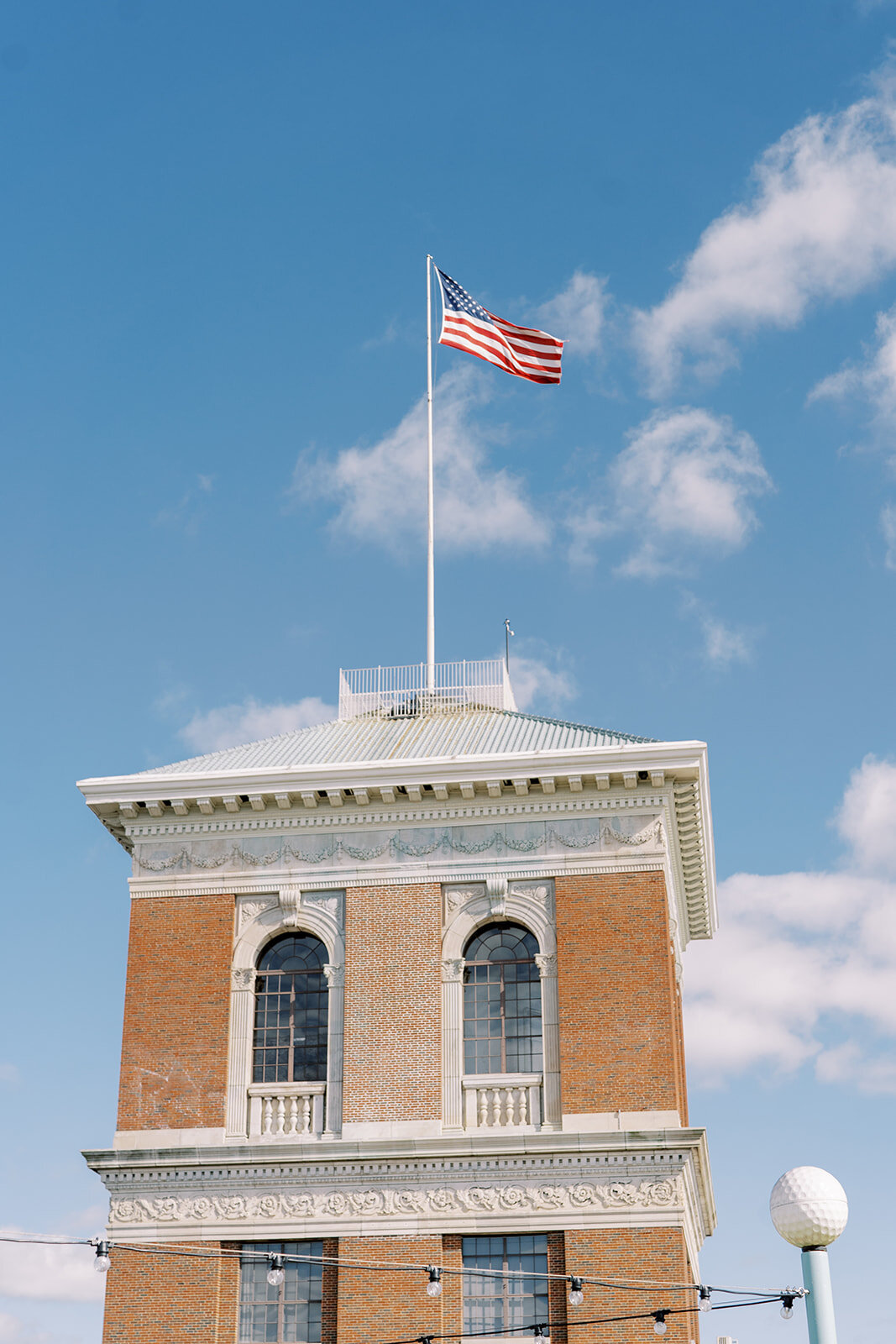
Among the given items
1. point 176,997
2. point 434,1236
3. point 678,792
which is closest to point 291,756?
point 176,997

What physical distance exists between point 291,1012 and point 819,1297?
14542mm

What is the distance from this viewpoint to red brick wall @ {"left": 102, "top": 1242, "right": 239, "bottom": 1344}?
90.3 ft

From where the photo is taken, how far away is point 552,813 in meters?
29.8

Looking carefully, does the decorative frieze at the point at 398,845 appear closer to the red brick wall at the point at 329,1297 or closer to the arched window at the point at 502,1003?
the arched window at the point at 502,1003

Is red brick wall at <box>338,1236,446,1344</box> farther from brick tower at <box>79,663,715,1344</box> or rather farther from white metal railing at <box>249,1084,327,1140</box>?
white metal railing at <box>249,1084,327,1140</box>

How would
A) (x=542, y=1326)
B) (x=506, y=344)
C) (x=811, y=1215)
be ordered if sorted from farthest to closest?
(x=506, y=344) → (x=542, y=1326) → (x=811, y=1215)

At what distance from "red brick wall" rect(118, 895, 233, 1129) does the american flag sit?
41.7 ft

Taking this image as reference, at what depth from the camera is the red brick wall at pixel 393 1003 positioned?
1120 inches

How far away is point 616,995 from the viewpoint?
93.3ft

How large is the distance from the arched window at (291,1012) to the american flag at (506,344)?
504 inches

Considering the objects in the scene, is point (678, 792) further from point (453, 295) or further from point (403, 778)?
point (453, 295)

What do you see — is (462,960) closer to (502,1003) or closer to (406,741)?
(502,1003)

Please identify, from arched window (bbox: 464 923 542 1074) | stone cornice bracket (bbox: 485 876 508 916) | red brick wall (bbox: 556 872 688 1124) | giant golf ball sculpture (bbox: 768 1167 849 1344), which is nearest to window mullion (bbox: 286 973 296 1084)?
arched window (bbox: 464 923 542 1074)

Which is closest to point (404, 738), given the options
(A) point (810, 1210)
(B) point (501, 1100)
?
(B) point (501, 1100)
